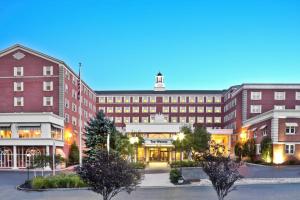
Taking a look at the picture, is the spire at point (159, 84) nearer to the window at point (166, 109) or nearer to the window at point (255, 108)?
the window at point (166, 109)

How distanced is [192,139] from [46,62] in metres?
28.7

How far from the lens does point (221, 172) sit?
539 inches

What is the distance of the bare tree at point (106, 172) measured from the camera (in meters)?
12.5

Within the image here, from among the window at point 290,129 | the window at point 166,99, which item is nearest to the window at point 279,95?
the window at point 290,129

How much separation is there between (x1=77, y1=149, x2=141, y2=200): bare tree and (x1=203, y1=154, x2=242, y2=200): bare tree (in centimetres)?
342

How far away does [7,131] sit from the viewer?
50812 mm

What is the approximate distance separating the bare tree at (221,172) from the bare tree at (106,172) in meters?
3.42

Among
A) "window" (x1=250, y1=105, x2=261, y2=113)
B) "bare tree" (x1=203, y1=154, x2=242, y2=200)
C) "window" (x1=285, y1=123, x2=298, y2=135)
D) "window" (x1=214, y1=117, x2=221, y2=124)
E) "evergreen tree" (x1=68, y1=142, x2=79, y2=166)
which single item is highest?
"window" (x1=250, y1=105, x2=261, y2=113)

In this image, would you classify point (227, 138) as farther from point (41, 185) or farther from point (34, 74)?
point (41, 185)

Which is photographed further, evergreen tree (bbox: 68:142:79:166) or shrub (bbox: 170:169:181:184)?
evergreen tree (bbox: 68:142:79:166)

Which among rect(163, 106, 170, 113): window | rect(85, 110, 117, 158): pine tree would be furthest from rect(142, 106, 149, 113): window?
rect(85, 110, 117, 158): pine tree

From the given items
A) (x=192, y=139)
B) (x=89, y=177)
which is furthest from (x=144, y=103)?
(x=89, y=177)

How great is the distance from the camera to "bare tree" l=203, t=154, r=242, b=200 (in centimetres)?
1365

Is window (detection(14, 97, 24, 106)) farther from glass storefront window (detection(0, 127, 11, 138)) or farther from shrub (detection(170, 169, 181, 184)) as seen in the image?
shrub (detection(170, 169, 181, 184))
